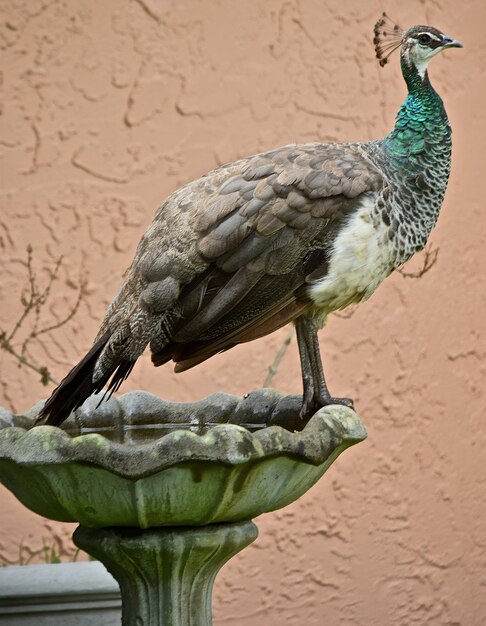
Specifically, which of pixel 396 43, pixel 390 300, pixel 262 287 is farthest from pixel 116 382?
pixel 390 300

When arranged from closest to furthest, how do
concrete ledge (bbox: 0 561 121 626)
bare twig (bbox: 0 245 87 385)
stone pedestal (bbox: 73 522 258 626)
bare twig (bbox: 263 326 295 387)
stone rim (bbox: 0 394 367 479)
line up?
stone rim (bbox: 0 394 367 479), stone pedestal (bbox: 73 522 258 626), concrete ledge (bbox: 0 561 121 626), bare twig (bbox: 0 245 87 385), bare twig (bbox: 263 326 295 387)

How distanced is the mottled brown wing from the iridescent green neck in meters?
0.20

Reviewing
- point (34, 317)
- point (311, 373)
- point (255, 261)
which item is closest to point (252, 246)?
point (255, 261)

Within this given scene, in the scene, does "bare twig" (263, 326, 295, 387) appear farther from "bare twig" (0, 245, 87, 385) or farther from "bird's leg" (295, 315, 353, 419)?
"bird's leg" (295, 315, 353, 419)

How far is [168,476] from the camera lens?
1.83 metres

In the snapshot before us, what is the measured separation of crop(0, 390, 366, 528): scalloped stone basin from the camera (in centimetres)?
179

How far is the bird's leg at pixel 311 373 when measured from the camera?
89.6 inches

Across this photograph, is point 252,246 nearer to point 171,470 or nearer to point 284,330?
point 171,470

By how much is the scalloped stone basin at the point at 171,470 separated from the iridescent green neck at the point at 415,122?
626 millimetres

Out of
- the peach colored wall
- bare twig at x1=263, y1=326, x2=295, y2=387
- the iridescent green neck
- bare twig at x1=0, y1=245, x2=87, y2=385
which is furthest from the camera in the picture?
bare twig at x1=263, y1=326, x2=295, y2=387

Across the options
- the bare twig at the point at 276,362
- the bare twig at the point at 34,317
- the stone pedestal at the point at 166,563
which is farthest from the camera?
the bare twig at the point at 276,362

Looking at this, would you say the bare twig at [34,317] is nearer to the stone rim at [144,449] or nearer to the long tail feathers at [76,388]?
the long tail feathers at [76,388]

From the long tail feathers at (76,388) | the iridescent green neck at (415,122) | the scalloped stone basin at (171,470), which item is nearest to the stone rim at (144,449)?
the scalloped stone basin at (171,470)

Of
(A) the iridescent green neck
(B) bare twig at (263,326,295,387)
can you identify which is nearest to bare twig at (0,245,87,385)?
(B) bare twig at (263,326,295,387)
